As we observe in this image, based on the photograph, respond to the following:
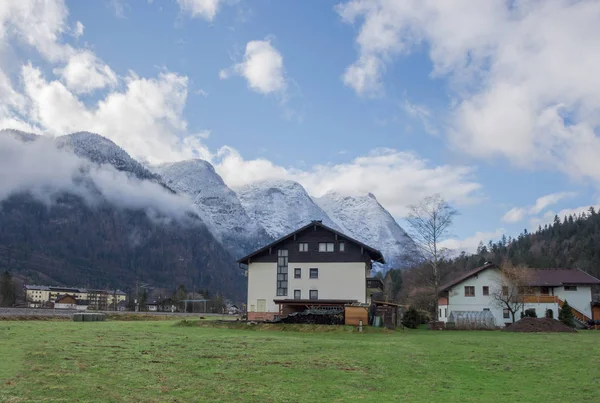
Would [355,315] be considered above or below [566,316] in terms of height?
above

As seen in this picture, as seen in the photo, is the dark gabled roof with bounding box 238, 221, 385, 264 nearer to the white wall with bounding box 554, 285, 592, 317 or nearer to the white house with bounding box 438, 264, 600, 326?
the white house with bounding box 438, 264, 600, 326

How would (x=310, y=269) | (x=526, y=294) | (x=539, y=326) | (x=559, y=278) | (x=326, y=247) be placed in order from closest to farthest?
(x=539, y=326) < (x=310, y=269) < (x=326, y=247) < (x=526, y=294) < (x=559, y=278)

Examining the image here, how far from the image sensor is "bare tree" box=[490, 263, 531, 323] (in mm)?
65000

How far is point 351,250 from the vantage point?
62562mm

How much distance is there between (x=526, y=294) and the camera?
225ft

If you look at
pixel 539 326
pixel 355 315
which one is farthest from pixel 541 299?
pixel 355 315

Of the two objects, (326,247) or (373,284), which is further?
(373,284)

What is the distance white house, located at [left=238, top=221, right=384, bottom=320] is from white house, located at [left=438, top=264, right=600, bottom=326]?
13.8 meters

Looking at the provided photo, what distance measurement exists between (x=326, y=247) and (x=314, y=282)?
13.5 feet

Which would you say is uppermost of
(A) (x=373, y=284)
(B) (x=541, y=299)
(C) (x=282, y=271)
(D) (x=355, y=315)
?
(C) (x=282, y=271)

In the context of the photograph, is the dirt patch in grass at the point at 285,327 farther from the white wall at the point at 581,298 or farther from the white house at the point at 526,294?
the white wall at the point at 581,298

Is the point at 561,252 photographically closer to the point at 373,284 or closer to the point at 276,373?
the point at 373,284

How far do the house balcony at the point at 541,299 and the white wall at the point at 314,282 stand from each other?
73.8 feet

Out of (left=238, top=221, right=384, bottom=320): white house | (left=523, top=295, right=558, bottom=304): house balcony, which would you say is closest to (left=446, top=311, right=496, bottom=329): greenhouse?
(left=523, top=295, right=558, bottom=304): house balcony
